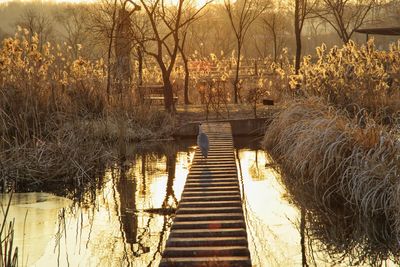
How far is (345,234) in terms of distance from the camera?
6.15m

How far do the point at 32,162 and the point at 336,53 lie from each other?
16.1 feet

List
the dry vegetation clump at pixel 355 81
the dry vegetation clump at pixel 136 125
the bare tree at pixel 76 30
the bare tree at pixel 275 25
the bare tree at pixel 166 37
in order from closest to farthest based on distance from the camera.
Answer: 1. the dry vegetation clump at pixel 355 81
2. the dry vegetation clump at pixel 136 125
3. the bare tree at pixel 166 37
4. the bare tree at pixel 275 25
5. the bare tree at pixel 76 30

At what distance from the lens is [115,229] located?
6.26 meters

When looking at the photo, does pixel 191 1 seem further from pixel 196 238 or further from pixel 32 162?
pixel 196 238

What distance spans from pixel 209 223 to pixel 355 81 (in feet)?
17.7

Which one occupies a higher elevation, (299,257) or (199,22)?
(199,22)

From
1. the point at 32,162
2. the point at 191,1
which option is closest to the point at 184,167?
the point at 32,162

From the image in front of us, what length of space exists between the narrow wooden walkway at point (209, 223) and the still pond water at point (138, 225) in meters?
0.36

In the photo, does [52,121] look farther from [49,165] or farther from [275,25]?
[275,25]

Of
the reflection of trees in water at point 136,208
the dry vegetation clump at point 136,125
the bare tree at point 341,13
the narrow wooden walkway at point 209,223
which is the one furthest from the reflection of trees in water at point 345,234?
the bare tree at point 341,13

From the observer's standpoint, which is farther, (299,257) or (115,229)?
(115,229)

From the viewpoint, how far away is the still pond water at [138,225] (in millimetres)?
5418

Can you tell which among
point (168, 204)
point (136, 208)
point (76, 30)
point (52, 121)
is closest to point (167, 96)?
point (52, 121)

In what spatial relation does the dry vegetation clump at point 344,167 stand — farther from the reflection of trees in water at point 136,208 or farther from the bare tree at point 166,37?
the bare tree at point 166,37
